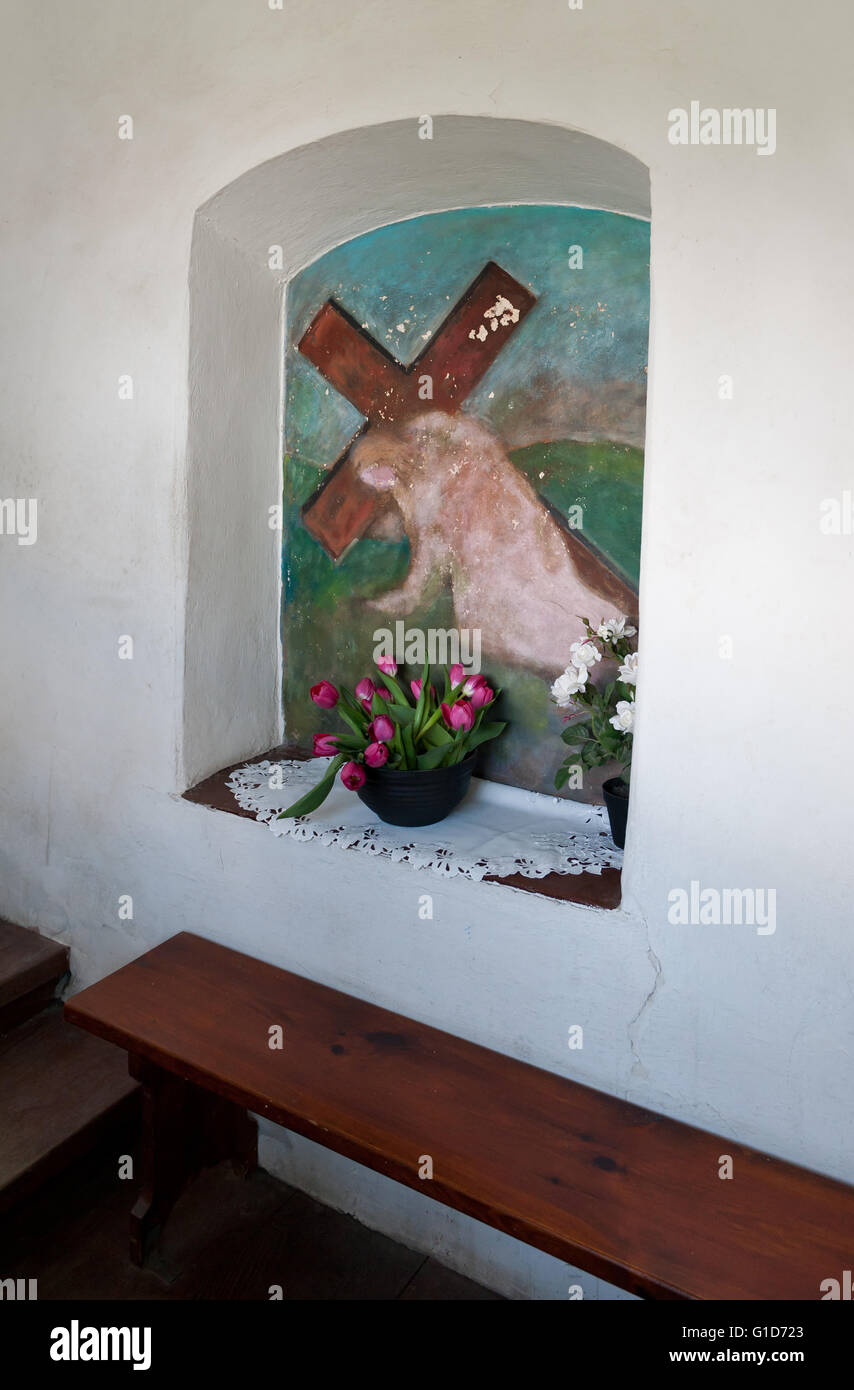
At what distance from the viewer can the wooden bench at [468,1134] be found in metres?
1.18

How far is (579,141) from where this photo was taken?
1428mm

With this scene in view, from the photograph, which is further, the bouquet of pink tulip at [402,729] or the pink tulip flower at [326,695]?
the pink tulip flower at [326,695]

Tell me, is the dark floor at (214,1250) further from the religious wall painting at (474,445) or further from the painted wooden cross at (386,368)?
the painted wooden cross at (386,368)

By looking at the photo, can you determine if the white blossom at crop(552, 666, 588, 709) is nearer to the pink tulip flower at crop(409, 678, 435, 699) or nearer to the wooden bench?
the pink tulip flower at crop(409, 678, 435, 699)

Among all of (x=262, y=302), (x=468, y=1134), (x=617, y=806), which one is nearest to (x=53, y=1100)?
(x=468, y=1134)

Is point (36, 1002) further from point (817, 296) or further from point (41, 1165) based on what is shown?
point (817, 296)

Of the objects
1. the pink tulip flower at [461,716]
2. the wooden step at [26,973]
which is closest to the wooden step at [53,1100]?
the wooden step at [26,973]

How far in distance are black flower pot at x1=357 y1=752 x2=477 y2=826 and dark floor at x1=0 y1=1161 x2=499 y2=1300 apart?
2.93 feet

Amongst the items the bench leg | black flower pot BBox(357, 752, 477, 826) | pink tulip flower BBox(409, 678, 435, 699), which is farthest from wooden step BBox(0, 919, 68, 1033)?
pink tulip flower BBox(409, 678, 435, 699)

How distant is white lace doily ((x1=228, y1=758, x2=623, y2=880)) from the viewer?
162 centimetres

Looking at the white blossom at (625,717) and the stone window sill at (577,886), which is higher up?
the white blossom at (625,717)

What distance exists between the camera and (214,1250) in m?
1.80

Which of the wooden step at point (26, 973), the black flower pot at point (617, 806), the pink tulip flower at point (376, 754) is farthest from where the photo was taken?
the wooden step at point (26, 973)

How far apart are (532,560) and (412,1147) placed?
111 centimetres
